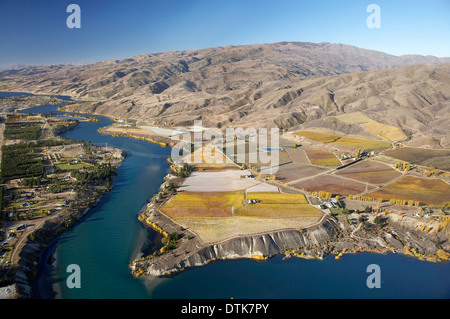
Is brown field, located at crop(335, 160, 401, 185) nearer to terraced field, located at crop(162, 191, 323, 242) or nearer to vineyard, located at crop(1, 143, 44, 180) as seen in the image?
terraced field, located at crop(162, 191, 323, 242)

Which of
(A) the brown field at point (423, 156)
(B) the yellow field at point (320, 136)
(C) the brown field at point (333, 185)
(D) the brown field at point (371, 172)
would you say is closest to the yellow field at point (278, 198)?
(C) the brown field at point (333, 185)

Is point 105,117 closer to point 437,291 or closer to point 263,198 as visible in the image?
point 263,198

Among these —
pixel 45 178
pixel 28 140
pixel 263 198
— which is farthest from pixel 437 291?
pixel 28 140

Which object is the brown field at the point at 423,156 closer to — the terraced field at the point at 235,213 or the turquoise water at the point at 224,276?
the turquoise water at the point at 224,276

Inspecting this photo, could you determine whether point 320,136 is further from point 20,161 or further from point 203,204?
point 20,161

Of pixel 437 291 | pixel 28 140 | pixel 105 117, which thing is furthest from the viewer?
pixel 105 117

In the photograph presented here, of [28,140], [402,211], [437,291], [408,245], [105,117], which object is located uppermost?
[105,117]

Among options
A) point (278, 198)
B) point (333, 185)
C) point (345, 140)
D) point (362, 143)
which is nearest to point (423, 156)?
point (362, 143)
